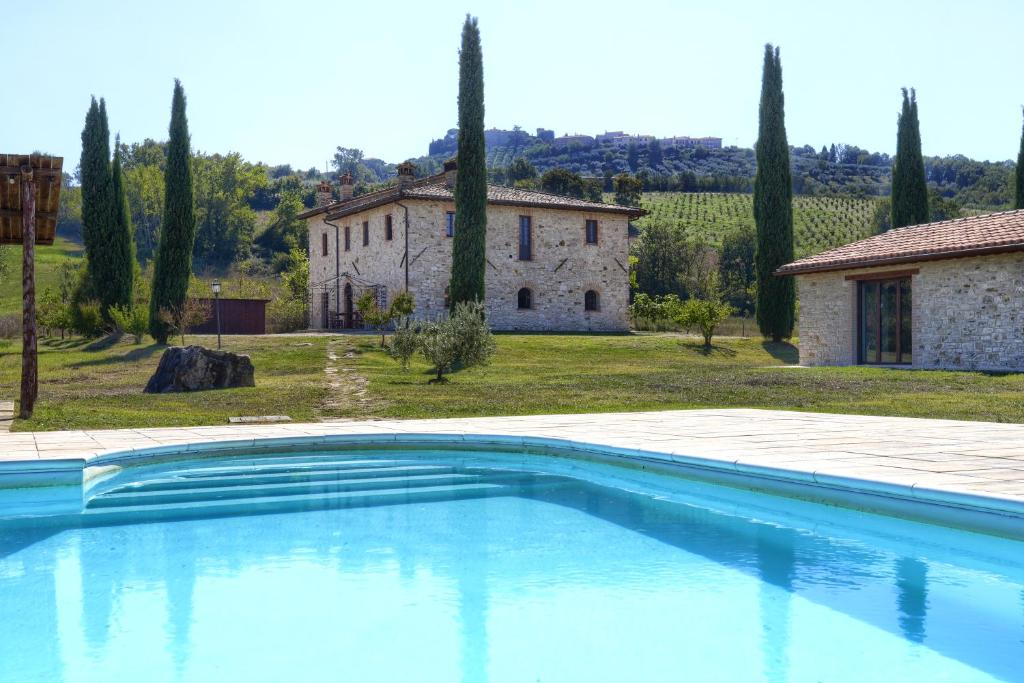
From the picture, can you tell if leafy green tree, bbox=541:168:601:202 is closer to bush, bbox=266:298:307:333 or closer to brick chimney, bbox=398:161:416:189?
brick chimney, bbox=398:161:416:189

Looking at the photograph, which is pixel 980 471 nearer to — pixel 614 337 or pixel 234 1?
pixel 234 1

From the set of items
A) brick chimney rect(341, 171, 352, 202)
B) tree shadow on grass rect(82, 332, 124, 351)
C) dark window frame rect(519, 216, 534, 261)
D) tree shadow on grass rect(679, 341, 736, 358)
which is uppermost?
brick chimney rect(341, 171, 352, 202)

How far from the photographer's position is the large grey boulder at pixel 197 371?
1434 centimetres

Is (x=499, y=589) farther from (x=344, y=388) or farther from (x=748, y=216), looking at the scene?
(x=748, y=216)

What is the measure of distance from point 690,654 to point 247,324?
28213mm

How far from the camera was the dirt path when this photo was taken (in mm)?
11983

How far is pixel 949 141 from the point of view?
31797 mm

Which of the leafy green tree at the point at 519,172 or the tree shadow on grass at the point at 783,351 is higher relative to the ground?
the leafy green tree at the point at 519,172

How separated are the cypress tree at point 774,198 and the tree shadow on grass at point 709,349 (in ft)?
8.84

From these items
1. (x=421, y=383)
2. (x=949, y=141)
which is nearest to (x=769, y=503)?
(x=421, y=383)

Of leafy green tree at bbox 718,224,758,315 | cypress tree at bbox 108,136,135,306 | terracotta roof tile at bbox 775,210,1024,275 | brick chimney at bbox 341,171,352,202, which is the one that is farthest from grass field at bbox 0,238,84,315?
terracotta roof tile at bbox 775,210,1024,275

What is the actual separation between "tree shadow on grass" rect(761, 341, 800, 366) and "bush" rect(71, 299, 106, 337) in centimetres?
1974

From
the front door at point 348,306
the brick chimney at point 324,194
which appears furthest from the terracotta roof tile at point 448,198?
the brick chimney at point 324,194

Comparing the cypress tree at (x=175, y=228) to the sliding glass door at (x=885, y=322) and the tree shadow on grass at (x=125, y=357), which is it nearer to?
the tree shadow on grass at (x=125, y=357)
